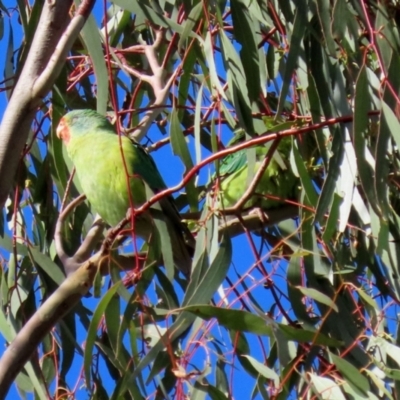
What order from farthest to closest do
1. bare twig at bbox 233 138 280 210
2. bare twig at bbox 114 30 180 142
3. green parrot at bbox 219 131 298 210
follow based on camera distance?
green parrot at bbox 219 131 298 210
bare twig at bbox 114 30 180 142
bare twig at bbox 233 138 280 210

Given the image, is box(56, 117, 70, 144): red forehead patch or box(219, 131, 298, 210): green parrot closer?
box(56, 117, 70, 144): red forehead patch

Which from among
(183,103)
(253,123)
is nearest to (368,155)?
(253,123)

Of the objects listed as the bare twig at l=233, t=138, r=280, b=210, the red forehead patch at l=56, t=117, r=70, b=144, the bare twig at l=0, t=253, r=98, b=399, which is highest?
the red forehead patch at l=56, t=117, r=70, b=144

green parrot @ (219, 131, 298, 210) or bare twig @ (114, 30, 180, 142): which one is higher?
bare twig @ (114, 30, 180, 142)

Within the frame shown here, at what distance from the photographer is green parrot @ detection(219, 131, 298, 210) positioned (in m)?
2.65

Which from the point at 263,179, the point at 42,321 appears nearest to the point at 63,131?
the point at 263,179

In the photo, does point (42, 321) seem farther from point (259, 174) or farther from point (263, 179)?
point (263, 179)

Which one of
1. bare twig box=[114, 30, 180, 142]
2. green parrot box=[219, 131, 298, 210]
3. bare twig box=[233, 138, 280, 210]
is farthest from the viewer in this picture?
green parrot box=[219, 131, 298, 210]

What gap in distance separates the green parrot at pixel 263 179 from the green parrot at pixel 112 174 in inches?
8.6

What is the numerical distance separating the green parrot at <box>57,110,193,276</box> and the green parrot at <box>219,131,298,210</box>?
0.22 meters

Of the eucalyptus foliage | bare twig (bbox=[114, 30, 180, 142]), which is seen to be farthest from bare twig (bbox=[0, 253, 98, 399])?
bare twig (bbox=[114, 30, 180, 142])

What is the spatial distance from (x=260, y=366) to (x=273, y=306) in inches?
17.7

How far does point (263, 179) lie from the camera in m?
2.76

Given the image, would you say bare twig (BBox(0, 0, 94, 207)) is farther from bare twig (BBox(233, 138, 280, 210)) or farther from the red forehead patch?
the red forehead patch
